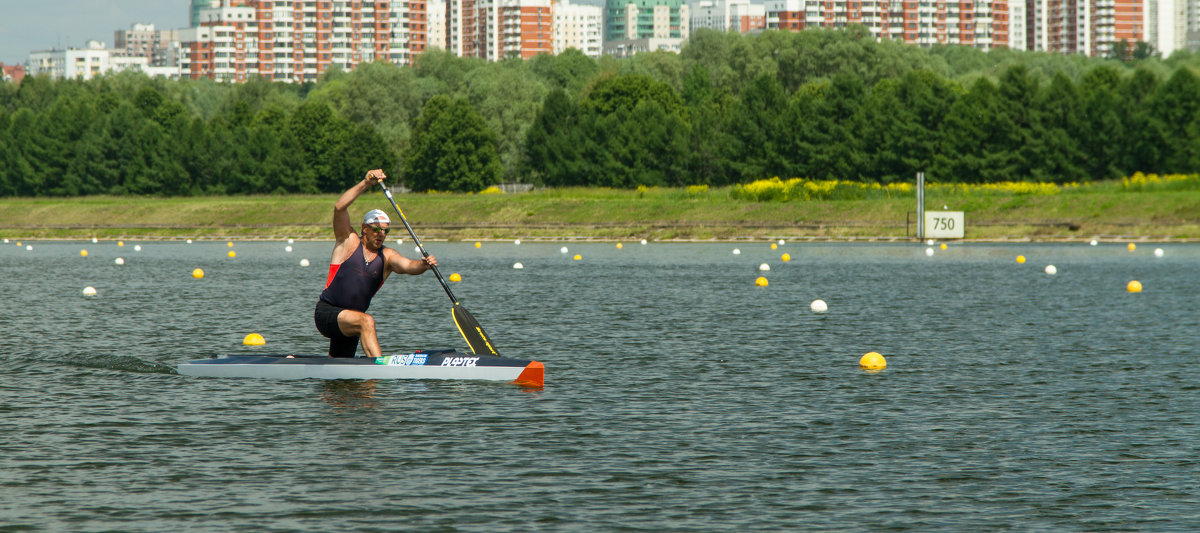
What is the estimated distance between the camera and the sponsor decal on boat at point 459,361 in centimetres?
1723

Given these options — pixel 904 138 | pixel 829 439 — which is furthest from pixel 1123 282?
pixel 904 138

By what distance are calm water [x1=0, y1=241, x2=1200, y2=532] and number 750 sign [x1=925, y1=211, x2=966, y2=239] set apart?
34.1 meters

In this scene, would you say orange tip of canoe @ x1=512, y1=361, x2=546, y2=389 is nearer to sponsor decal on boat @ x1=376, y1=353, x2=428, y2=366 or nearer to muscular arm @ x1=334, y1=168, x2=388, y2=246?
sponsor decal on boat @ x1=376, y1=353, x2=428, y2=366

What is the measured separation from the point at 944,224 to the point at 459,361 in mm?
50850

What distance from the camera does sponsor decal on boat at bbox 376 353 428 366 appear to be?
56.7 feet

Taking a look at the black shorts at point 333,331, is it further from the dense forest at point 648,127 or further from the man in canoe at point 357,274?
the dense forest at point 648,127

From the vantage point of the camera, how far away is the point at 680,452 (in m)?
12.7

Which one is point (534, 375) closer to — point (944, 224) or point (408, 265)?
point (408, 265)

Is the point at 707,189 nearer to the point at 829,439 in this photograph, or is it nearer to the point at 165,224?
the point at 165,224

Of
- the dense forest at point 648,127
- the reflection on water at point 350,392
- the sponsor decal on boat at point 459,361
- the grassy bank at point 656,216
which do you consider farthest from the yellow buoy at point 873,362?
the dense forest at point 648,127

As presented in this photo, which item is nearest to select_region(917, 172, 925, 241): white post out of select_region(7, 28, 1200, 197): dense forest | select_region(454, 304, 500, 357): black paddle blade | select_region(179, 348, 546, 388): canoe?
select_region(7, 28, 1200, 197): dense forest

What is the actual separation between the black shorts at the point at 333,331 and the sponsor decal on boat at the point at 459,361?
138 centimetres

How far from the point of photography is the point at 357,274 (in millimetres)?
17422

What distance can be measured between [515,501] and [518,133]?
106 m
